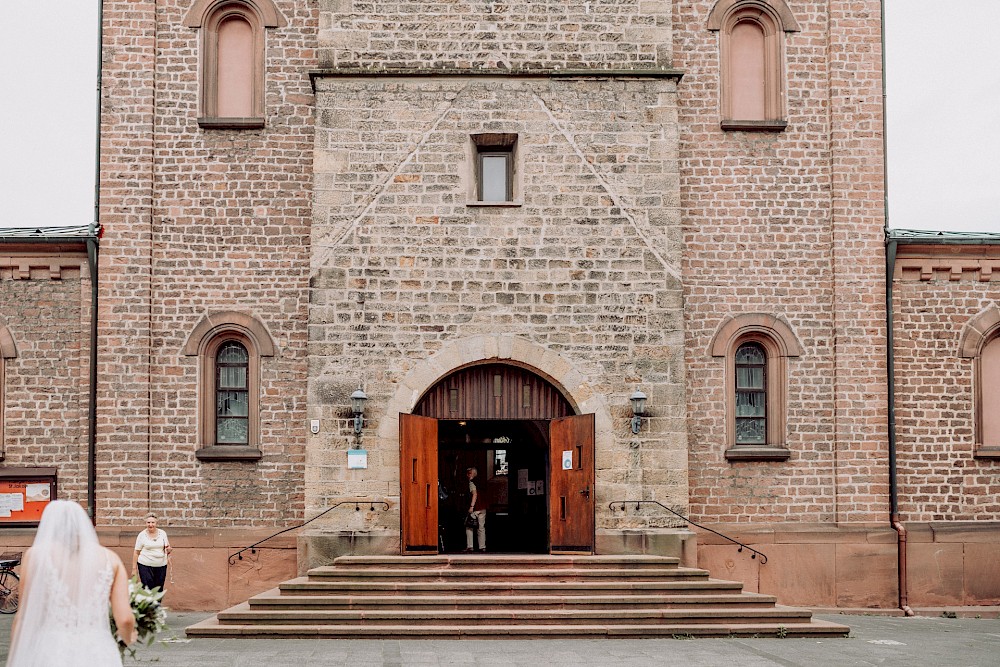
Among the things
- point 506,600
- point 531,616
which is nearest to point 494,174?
point 506,600

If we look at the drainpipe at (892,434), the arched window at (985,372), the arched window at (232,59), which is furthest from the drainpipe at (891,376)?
the arched window at (232,59)

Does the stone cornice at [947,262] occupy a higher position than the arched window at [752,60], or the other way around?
the arched window at [752,60]

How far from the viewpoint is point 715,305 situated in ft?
59.7

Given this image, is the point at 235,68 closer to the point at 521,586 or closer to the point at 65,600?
the point at 521,586

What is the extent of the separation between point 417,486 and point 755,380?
549 cm

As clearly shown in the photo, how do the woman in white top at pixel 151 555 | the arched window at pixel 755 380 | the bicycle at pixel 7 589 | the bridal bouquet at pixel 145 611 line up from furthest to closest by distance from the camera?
the arched window at pixel 755 380 → the bicycle at pixel 7 589 → the woman in white top at pixel 151 555 → the bridal bouquet at pixel 145 611

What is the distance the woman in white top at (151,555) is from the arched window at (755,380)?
27.1 ft

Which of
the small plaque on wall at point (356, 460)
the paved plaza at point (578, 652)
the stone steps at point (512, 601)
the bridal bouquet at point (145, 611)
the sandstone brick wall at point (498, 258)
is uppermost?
the sandstone brick wall at point (498, 258)

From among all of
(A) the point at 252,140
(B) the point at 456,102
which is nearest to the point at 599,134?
(B) the point at 456,102

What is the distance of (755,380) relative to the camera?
18391 millimetres

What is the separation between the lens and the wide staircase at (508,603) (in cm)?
1409

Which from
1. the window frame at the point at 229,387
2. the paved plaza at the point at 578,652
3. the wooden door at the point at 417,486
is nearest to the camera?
the paved plaza at the point at 578,652

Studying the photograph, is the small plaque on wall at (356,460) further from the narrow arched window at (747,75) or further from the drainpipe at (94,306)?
the narrow arched window at (747,75)

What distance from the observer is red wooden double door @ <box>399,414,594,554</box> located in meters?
16.7
